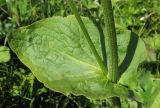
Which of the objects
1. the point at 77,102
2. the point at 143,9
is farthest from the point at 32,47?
the point at 143,9

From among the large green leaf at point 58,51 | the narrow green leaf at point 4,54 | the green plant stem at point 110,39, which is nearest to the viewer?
the green plant stem at point 110,39

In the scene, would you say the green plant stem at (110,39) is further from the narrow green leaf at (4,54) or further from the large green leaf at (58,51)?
the narrow green leaf at (4,54)

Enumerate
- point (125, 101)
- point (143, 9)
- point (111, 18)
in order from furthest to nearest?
1. point (143, 9)
2. point (125, 101)
3. point (111, 18)

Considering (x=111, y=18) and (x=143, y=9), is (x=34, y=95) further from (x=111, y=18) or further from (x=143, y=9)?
(x=143, y=9)

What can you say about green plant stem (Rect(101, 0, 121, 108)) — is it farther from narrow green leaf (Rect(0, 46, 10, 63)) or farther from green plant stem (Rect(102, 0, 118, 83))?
narrow green leaf (Rect(0, 46, 10, 63))

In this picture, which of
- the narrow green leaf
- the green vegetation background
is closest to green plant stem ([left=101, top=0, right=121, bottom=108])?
the green vegetation background

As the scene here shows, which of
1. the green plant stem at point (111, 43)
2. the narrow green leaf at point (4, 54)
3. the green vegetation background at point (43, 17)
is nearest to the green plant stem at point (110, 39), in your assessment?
the green plant stem at point (111, 43)

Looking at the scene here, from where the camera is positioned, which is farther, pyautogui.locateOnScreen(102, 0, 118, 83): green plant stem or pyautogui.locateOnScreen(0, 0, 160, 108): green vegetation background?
pyautogui.locateOnScreen(0, 0, 160, 108): green vegetation background
